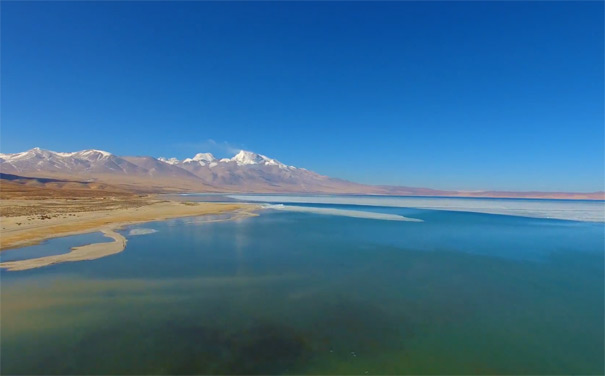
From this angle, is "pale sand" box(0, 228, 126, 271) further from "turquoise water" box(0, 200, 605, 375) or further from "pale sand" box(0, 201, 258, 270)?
"turquoise water" box(0, 200, 605, 375)

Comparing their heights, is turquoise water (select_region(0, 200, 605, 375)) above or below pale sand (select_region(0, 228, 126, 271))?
below

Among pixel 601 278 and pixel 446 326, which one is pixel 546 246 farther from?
pixel 446 326

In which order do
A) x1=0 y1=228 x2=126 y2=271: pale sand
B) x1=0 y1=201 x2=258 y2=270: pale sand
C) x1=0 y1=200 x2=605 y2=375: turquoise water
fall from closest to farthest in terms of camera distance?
x1=0 y1=200 x2=605 y2=375: turquoise water < x1=0 y1=228 x2=126 y2=271: pale sand < x1=0 y1=201 x2=258 y2=270: pale sand

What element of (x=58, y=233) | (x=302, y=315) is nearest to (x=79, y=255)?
(x=58, y=233)

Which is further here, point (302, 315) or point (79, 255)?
point (79, 255)

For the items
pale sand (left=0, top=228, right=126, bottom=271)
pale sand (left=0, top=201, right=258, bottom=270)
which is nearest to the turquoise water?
pale sand (left=0, top=228, right=126, bottom=271)

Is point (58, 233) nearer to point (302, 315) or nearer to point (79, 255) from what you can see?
point (79, 255)

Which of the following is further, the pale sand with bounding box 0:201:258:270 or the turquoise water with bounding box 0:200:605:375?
the pale sand with bounding box 0:201:258:270

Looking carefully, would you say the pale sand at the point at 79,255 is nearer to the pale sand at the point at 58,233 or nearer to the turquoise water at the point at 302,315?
the pale sand at the point at 58,233

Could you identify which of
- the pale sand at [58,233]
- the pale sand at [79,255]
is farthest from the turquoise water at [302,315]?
the pale sand at [58,233]
